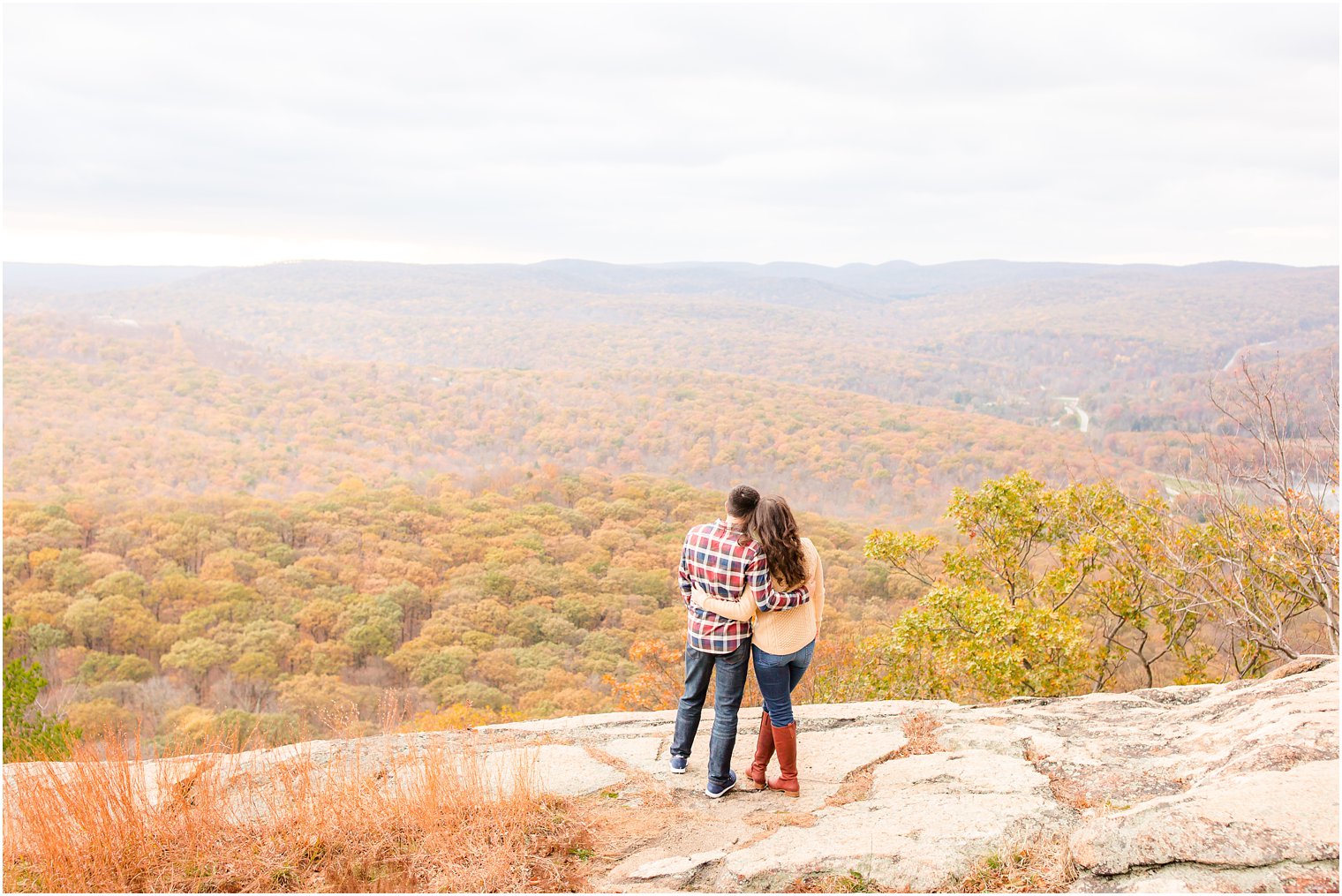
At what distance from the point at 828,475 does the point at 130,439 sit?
7638 cm

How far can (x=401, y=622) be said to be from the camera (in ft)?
149

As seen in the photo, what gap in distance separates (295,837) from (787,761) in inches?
98.6

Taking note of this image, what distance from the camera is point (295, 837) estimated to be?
390cm

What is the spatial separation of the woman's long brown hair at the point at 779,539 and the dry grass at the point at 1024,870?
1473mm

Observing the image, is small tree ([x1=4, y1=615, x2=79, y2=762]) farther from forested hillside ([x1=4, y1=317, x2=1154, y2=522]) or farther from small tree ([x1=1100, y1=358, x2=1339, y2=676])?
forested hillside ([x1=4, y1=317, x2=1154, y2=522])

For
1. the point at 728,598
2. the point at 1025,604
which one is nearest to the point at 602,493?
the point at 1025,604

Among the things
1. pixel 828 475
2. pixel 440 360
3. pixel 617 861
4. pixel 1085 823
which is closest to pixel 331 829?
pixel 617 861

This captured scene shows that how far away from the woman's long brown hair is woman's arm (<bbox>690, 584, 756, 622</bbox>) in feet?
0.71

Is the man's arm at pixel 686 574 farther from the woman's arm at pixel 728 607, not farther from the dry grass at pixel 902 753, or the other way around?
the dry grass at pixel 902 753

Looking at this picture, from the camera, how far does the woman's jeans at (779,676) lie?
425cm

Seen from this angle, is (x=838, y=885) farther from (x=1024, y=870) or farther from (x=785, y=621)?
(x=785, y=621)

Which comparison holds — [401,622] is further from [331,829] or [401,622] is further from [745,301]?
[745,301]

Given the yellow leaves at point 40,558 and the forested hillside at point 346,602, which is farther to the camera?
the yellow leaves at point 40,558

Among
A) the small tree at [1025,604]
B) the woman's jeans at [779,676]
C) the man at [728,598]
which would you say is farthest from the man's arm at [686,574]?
the small tree at [1025,604]
